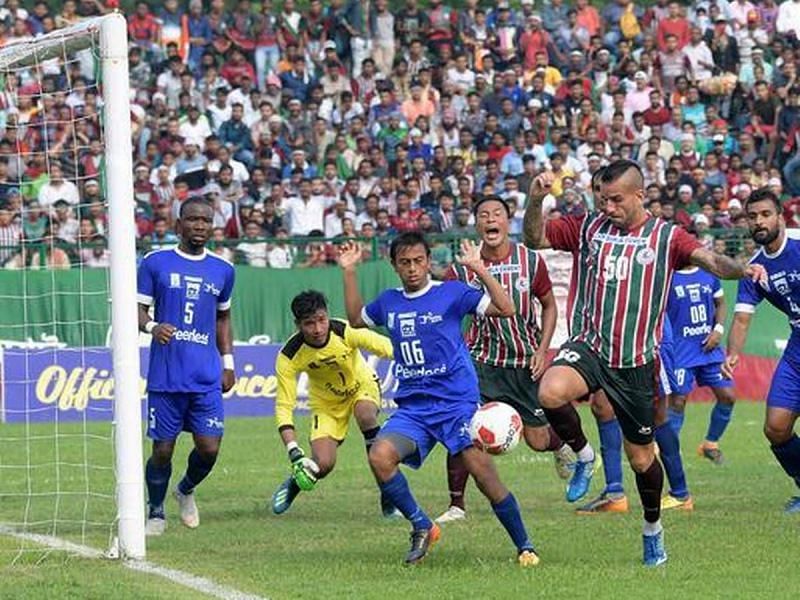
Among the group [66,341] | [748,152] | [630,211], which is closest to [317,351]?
[630,211]

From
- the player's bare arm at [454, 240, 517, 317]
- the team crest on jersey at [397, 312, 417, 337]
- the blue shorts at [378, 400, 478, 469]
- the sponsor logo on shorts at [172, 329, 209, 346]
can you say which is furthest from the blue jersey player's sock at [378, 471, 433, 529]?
the sponsor logo on shorts at [172, 329, 209, 346]

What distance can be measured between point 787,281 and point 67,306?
513 inches

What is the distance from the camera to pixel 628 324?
1059 cm

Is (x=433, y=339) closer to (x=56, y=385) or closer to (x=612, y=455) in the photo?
(x=612, y=455)

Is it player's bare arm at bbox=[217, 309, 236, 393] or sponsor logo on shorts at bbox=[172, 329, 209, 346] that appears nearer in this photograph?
sponsor logo on shorts at bbox=[172, 329, 209, 346]

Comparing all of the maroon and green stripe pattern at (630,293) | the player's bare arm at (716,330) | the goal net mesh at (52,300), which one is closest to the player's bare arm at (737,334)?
the player's bare arm at (716,330)

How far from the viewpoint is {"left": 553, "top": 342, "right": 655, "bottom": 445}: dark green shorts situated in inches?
416

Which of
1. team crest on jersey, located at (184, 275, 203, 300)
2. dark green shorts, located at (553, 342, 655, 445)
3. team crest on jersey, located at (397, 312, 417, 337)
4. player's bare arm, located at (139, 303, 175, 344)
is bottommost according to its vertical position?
dark green shorts, located at (553, 342, 655, 445)

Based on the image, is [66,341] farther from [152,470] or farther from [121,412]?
[121,412]

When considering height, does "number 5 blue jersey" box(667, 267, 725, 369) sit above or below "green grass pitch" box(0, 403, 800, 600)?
above

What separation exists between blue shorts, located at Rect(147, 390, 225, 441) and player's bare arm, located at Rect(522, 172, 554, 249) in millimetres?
3233

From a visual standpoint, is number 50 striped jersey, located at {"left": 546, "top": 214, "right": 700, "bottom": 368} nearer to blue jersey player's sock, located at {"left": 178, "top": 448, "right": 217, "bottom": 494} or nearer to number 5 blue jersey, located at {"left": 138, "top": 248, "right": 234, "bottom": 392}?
number 5 blue jersey, located at {"left": 138, "top": 248, "right": 234, "bottom": 392}

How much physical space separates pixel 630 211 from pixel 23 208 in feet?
46.9

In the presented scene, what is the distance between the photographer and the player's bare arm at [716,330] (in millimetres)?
16812
